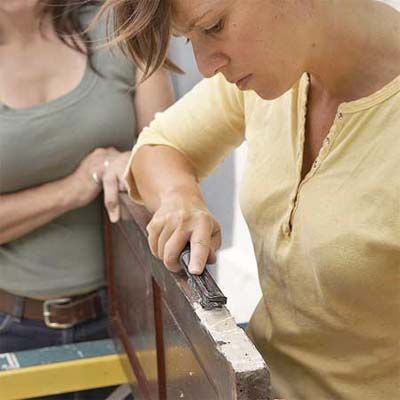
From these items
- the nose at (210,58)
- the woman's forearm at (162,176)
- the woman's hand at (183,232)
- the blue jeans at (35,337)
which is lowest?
the blue jeans at (35,337)

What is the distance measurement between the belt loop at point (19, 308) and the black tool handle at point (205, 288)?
737 mm

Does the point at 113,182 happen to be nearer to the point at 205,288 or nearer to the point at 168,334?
the point at 168,334

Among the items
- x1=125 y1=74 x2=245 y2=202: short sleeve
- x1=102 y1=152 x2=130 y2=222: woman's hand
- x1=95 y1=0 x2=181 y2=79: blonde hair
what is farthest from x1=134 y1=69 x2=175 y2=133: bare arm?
x1=95 y1=0 x2=181 y2=79: blonde hair

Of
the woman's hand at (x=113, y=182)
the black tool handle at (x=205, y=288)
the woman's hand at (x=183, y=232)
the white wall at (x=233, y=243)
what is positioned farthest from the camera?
the white wall at (x=233, y=243)

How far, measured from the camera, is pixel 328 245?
95 cm

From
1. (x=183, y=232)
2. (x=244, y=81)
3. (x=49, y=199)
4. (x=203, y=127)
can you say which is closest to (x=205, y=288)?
(x=183, y=232)

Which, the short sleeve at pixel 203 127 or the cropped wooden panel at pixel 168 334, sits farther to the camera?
the short sleeve at pixel 203 127

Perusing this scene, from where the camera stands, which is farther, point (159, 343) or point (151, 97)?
point (151, 97)

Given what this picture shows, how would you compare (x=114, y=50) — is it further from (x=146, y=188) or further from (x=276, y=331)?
(x=276, y=331)

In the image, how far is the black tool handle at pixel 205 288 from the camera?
2.93 feet

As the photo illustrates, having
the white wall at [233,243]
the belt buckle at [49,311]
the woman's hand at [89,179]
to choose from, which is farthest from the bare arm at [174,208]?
the white wall at [233,243]

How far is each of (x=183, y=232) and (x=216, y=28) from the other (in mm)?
257

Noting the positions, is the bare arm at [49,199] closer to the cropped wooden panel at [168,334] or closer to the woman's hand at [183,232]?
the cropped wooden panel at [168,334]

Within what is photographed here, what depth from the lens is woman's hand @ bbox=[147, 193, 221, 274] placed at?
1.02 meters
